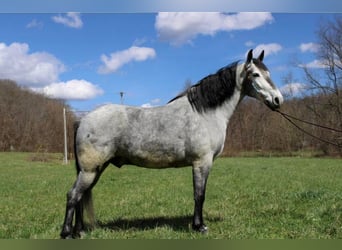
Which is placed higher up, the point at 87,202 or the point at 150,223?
the point at 87,202

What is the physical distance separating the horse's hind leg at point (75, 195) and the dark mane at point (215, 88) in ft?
6.19

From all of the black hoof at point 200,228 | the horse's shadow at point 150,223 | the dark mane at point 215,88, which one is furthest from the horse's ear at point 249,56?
the horse's shadow at point 150,223

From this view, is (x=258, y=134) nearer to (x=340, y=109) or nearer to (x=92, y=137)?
(x=340, y=109)

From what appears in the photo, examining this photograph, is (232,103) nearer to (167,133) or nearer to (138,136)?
(167,133)

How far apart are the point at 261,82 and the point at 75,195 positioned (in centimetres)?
337

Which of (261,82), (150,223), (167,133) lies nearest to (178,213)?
(150,223)

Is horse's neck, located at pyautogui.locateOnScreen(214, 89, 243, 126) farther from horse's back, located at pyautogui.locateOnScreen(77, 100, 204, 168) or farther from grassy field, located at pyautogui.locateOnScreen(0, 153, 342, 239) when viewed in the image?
grassy field, located at pyautogui.locateOnScreen(0, 153, 342, 239)

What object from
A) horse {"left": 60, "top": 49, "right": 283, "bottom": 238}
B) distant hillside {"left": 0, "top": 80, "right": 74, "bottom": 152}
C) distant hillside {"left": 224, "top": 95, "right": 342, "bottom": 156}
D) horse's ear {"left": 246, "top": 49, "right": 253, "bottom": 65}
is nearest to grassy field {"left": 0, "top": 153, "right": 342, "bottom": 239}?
horse {"left": 60, "top": 49, "right": 283, "bottom": 238}

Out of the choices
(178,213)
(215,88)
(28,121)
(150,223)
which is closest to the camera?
(215,88)

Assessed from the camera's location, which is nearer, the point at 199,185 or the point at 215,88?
the point at 199,185

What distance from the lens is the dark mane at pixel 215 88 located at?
6.09m

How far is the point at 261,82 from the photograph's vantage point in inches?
232

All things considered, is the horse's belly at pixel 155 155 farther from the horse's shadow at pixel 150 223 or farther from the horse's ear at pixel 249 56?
the horse's ear at pixel 249 56

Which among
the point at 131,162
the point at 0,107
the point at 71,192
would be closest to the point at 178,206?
the point at 131,162
